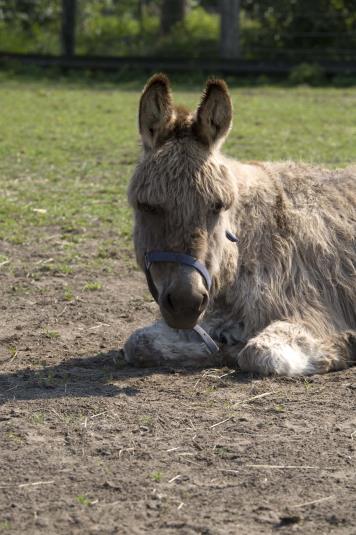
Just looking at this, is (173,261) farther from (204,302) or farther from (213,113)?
(213,113)

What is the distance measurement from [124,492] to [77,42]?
19.1 m

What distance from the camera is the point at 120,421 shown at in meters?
4.70

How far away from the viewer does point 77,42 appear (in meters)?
22.0

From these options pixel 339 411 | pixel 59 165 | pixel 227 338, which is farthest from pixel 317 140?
pixel 339 411

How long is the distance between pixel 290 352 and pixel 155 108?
5.11ft

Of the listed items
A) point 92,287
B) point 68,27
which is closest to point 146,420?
point 92,287

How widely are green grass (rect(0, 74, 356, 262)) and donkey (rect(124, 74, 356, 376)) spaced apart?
2.21m

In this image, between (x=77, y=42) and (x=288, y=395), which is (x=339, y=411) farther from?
(x=77, y=42)

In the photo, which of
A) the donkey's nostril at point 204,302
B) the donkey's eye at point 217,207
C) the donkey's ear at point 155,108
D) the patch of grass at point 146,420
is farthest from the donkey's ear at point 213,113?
the patch of grass at point 146,420

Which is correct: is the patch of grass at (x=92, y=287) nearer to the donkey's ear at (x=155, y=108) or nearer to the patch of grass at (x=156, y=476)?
the donkey's ear at (x=155, y=108)

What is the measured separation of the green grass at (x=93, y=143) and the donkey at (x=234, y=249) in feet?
7.27

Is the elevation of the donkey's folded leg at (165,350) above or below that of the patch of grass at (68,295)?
above

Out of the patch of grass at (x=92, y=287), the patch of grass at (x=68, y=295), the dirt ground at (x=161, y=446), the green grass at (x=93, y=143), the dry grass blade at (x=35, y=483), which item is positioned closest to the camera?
the dirt ground at (x=161, y=446)

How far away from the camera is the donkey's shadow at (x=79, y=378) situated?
16.8 ft
